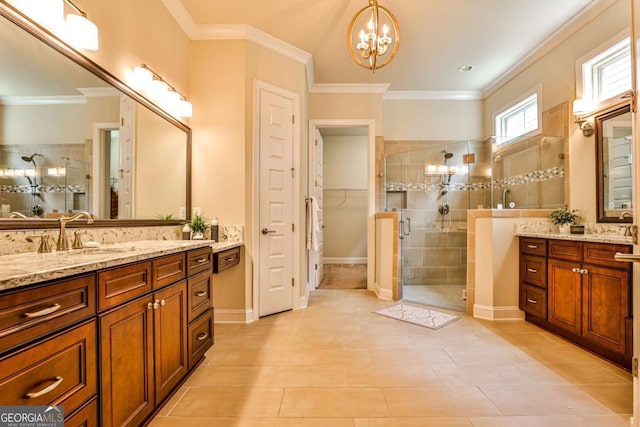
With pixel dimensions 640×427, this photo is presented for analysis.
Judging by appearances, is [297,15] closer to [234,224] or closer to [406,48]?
[406,48]

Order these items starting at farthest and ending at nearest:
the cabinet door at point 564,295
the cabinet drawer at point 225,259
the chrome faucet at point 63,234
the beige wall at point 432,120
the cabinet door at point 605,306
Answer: the beige wall at point 432,120 → the cabinet drawer at point 225,259 → the cabinet door at point 564,295 → the cabinet door at point 605,306 → the chrome faucet at point 63,234

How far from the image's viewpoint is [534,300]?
2668mm

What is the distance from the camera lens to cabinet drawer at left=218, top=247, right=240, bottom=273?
2348 millimetres

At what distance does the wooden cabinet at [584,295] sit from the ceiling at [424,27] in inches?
84.8

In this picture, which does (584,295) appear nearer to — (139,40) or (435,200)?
(435,200)

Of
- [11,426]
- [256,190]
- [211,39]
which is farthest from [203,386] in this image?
[211,39]

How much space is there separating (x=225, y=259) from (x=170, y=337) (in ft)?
3.23

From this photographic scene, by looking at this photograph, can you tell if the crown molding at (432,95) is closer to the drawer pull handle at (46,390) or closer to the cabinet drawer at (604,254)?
the cabinet drawer at (604,254)

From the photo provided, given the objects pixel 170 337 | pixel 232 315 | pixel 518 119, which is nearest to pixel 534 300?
pixel 518 119

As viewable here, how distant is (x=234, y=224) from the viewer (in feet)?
9.44

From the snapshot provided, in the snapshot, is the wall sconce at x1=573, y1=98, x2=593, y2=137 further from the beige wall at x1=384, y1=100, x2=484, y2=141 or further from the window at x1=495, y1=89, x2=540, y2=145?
the beige wall at x1=384, y1=100, x2=484, y2=141

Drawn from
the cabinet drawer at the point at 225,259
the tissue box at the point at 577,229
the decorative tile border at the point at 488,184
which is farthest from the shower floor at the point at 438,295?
the cabinet drawer at the point at 225,259

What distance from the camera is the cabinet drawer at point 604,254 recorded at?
191cm

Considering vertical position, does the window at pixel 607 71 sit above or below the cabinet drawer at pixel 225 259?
above
